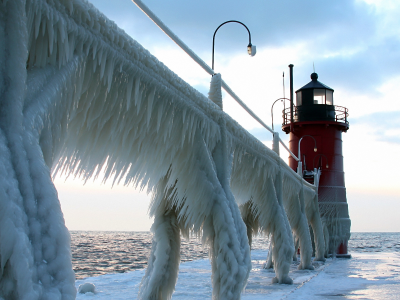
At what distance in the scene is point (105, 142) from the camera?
3389mm

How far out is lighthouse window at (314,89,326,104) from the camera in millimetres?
21078

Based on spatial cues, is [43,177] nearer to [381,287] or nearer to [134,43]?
[134,43]

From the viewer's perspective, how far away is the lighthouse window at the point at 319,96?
21.1 m

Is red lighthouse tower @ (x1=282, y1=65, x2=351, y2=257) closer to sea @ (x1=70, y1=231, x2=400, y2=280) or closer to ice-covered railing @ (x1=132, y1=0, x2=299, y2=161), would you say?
sea @ (x1=70, y1=231, x2=400, y2=280)

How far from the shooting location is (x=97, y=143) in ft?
11.0

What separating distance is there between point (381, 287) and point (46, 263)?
816 centimetres

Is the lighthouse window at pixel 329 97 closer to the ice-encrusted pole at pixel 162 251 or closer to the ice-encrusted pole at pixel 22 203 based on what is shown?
the ice-encrusted pole at pixel 162 251

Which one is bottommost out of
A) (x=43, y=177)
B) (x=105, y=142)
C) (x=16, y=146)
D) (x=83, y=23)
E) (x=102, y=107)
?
(x=43, y=177)

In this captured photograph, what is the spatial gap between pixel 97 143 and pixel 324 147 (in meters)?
17.6

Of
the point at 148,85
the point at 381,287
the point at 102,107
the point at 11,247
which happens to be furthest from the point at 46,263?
the point at 381,287

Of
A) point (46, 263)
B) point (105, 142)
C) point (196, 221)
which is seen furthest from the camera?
point (196, 221)

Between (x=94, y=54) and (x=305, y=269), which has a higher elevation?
(x=94, y=54)

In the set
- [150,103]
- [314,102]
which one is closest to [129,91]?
[150,103]

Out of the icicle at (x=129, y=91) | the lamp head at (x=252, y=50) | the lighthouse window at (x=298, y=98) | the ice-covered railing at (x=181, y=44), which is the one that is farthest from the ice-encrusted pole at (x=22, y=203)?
the lighthouse window at (x=298, y=98)
